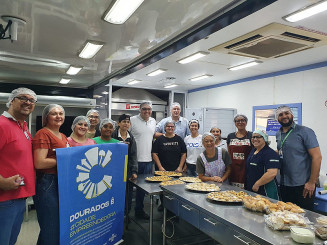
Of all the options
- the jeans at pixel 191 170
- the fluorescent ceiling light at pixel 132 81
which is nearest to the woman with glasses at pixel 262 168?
the jeans at pixel 191 170

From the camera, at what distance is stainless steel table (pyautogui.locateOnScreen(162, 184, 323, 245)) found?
5.20 ft

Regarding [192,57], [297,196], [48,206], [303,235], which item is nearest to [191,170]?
[297,196]

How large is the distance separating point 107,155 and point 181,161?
4.93 feet

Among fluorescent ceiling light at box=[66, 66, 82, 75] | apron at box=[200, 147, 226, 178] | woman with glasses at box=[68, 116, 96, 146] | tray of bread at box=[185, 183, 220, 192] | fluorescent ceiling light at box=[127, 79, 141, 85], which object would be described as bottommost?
tray of bread at box=[185, 183, 220, 192]

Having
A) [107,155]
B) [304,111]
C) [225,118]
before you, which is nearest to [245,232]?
[107,155]

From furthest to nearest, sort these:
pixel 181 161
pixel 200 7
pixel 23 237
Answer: pixel 181 161 → pixel 23 237 → pixel 200 7

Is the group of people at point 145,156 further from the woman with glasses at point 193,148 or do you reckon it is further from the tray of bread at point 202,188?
the tray of bread at point 202,188

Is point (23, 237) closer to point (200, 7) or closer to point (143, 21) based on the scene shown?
point (143, 21)

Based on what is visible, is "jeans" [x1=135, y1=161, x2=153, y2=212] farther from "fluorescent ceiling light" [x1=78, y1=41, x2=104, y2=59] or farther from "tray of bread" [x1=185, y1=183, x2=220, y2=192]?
"fluorescent ceiling light" [x1=78, y1=41, x2=104, y2=59]

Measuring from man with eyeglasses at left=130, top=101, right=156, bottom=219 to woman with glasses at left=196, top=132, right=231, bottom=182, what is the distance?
997 mm

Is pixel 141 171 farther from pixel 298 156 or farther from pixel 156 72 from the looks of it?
pixel 156 72

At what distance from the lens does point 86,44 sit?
9.98 feet

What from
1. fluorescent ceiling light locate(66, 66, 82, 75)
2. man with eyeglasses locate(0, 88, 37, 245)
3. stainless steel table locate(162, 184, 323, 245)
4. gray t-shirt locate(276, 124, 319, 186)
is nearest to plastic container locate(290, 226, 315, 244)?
stainless steel table locate(162, 184, 323, 245)

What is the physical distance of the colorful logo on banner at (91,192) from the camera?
7.58 feet
